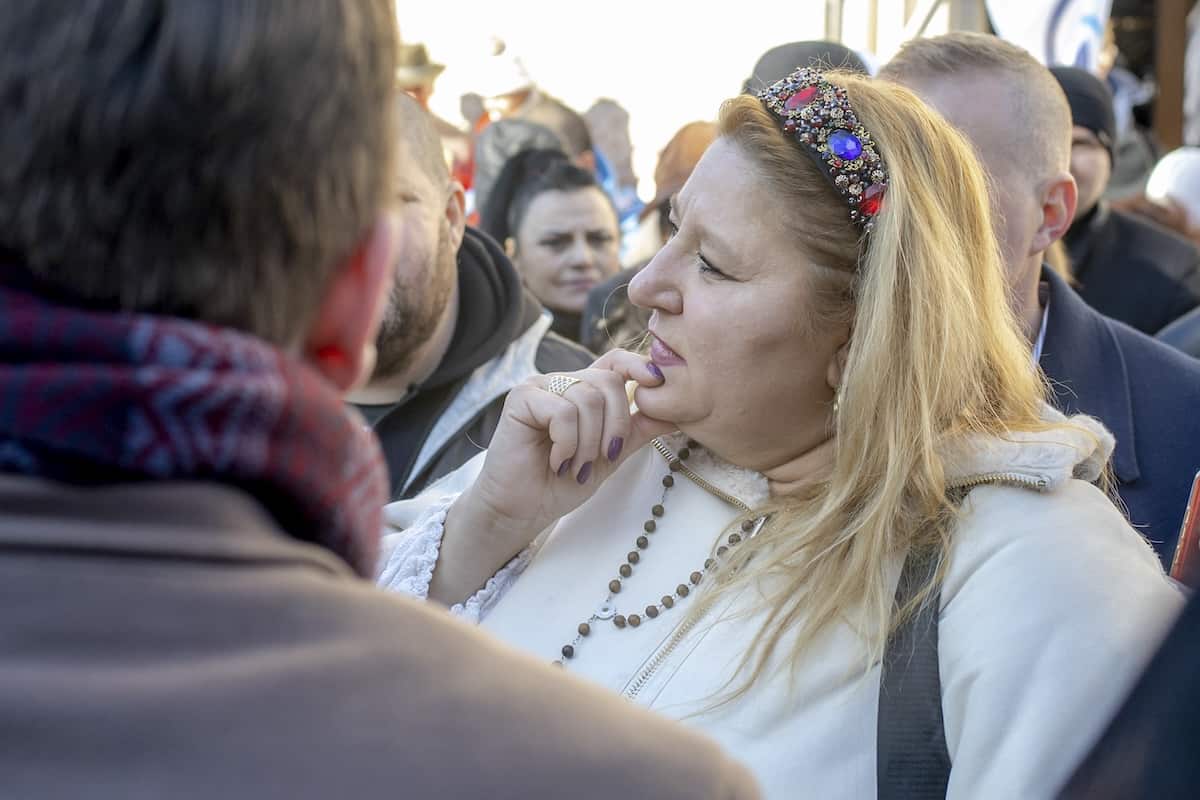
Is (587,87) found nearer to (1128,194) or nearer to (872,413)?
(1128,194)

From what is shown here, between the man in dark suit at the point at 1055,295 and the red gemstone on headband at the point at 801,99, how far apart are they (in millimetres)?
745

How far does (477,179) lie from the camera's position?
585 cm

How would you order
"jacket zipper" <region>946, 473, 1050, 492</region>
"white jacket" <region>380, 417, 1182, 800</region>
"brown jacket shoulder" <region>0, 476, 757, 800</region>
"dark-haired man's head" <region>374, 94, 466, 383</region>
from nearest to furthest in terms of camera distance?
"brown jacket shoulder" <region>0, 476, 757, 800</region> < "white jacket" <region>380, 417, 1182, 800</region> < "jacket zipper" <region>946, 473, 1050, 492</region> < "dark-haired man's head" <region>374, 94, 466, 383</region>

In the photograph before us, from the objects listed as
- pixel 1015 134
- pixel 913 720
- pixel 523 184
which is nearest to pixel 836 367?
pixel 913 720

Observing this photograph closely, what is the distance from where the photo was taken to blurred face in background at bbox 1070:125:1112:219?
409 cm

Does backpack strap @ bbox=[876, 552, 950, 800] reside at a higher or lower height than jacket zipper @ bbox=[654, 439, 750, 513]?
lower

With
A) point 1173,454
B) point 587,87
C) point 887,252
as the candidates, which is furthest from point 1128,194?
point 587,87

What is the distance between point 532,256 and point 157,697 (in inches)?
184

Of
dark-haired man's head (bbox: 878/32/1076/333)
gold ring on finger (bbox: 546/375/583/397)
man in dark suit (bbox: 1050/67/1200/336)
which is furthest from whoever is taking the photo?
man in dark suit (bbox: 1050/67/1200/336)

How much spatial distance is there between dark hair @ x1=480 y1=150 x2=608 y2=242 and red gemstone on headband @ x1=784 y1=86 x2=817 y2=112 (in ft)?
10.6

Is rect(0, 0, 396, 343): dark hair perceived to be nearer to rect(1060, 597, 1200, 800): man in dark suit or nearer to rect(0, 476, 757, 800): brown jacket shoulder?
rect(0, 476, 757, 800): brown jacket shoulder

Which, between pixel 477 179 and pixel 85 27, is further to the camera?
pixel 477 179

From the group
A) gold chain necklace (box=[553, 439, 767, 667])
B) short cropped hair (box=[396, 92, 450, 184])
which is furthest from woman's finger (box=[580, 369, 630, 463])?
short cropped hair (box=[396, 92, 450, 184])

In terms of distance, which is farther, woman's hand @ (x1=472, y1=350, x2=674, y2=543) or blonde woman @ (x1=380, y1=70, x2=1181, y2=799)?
woman's hand @ (x1=472, y1=350, x2=674, y2=543)
